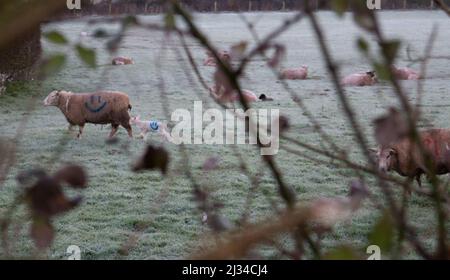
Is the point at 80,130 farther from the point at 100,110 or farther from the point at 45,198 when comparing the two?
the point at 45,198

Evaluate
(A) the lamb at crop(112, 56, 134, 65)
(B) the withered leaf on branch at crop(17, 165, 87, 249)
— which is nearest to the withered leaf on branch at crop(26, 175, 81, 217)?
(B) the withered leaf on branch at crop(17, 165, 87, 249)

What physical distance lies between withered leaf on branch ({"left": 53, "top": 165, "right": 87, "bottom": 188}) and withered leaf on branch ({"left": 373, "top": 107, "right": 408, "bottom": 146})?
218mm

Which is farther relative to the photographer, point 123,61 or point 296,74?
point 123,61

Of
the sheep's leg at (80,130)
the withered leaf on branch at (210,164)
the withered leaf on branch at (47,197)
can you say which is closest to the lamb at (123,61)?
the sheep's leg at (80,130)

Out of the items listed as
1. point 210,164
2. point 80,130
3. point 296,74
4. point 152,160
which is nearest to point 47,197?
point 152,160

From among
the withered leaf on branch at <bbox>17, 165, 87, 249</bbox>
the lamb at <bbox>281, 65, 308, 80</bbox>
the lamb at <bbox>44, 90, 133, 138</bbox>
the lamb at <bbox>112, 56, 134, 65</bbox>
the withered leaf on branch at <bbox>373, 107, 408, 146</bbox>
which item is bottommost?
the lamb at <bbox>112, 56, 134, 65</bbox>

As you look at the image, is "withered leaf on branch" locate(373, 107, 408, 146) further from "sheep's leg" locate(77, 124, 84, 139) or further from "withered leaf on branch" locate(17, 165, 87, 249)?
"sheep's leg" locate(77, 124, 84, 139)

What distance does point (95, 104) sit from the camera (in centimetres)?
602

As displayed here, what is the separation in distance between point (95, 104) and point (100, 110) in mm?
85

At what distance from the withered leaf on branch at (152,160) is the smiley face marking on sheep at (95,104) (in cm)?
536

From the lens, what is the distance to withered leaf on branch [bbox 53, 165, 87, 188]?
55 cm

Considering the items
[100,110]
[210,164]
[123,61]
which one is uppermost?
[210,164]
